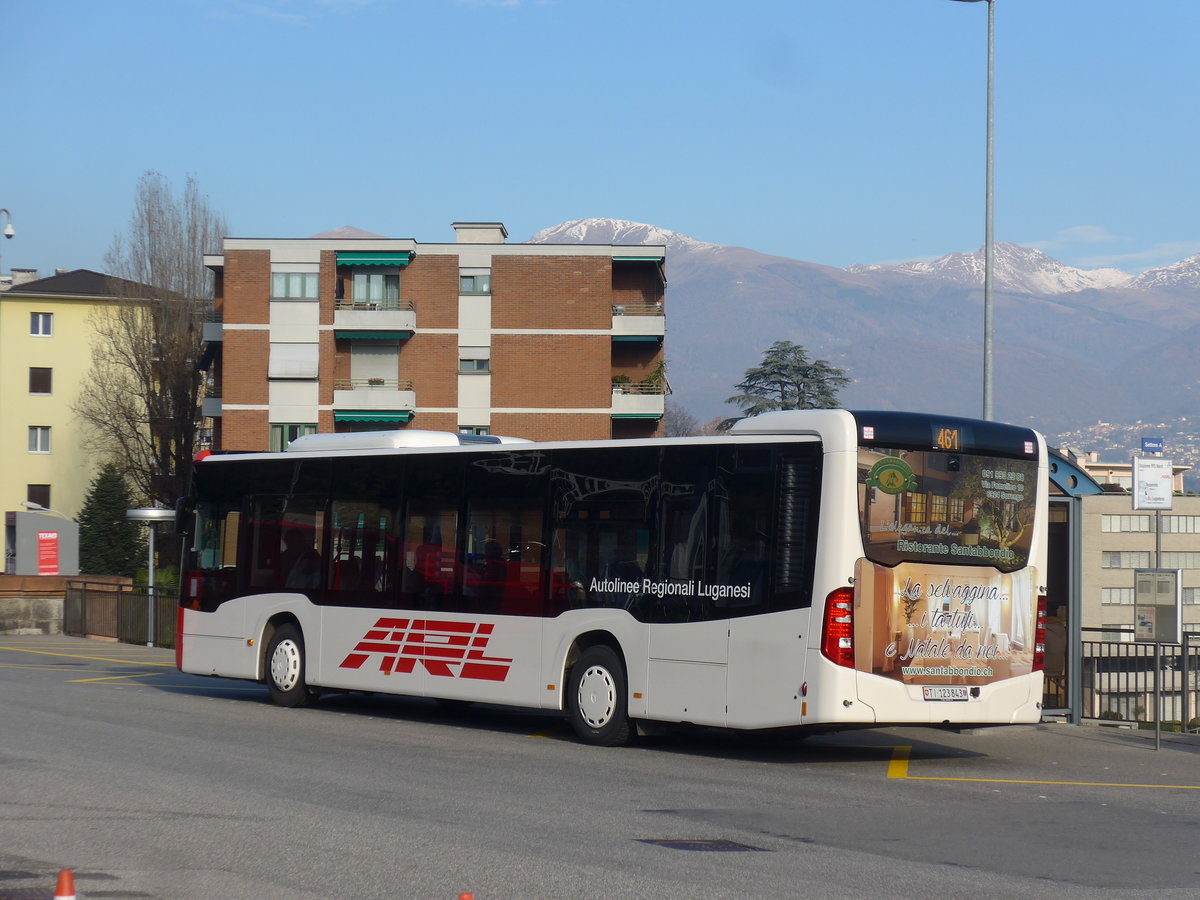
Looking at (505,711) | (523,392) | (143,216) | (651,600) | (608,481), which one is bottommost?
(505,711)

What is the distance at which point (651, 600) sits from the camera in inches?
528

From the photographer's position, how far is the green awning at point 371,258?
6450 cm

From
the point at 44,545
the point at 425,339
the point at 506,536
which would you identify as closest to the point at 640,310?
the point at 425,339

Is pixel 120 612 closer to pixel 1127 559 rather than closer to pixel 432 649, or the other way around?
pixel 432 649

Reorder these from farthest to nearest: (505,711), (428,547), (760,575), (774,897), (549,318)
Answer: (549,318)
(505,711)
(428,547)
(760,575)
(774,897)

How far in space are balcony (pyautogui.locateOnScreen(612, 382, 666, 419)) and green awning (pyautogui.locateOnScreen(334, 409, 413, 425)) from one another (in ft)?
28.9

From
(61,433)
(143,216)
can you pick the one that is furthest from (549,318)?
(61,433)

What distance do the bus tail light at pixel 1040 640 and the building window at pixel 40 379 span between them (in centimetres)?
8026

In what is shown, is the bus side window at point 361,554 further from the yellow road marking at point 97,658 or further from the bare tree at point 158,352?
the bare tree at point 158,352

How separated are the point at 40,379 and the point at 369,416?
3037 centimetres

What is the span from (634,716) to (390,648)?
350cm

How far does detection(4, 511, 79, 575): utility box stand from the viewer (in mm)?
42094

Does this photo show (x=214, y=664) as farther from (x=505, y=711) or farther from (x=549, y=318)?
(x=549, y=318)

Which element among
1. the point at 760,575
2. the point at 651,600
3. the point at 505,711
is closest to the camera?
the point at 760,575
